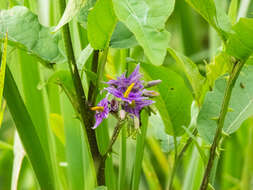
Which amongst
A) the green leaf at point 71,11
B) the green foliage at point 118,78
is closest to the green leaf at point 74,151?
the green foliage at point 118,78

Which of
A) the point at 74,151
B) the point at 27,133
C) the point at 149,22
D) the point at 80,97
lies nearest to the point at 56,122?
the point at 74,151

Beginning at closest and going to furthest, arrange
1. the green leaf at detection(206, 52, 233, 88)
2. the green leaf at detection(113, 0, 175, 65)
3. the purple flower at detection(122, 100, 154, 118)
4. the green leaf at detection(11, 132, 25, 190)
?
the green leaf at detection(113, 0, 175, 65) < the purple flower at detection(122, 100, 154, 118) < the green leaf at detection(206, 52, 233, 88) < the green leaf at detection(11, 132, 25, 190)

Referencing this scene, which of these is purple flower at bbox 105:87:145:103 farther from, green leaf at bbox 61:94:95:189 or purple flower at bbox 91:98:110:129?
green leaf at bbox 61:94:95:189

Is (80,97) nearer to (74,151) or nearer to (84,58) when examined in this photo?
(84,58)

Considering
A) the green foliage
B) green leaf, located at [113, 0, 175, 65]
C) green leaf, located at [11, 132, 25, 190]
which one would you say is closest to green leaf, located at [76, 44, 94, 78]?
the green foliage

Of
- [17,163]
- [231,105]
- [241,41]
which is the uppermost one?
[241,41]

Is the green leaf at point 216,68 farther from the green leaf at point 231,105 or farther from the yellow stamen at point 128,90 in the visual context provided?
the yellow stamen at point 128,90

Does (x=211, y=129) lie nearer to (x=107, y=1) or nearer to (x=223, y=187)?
(x=107, y=1)
